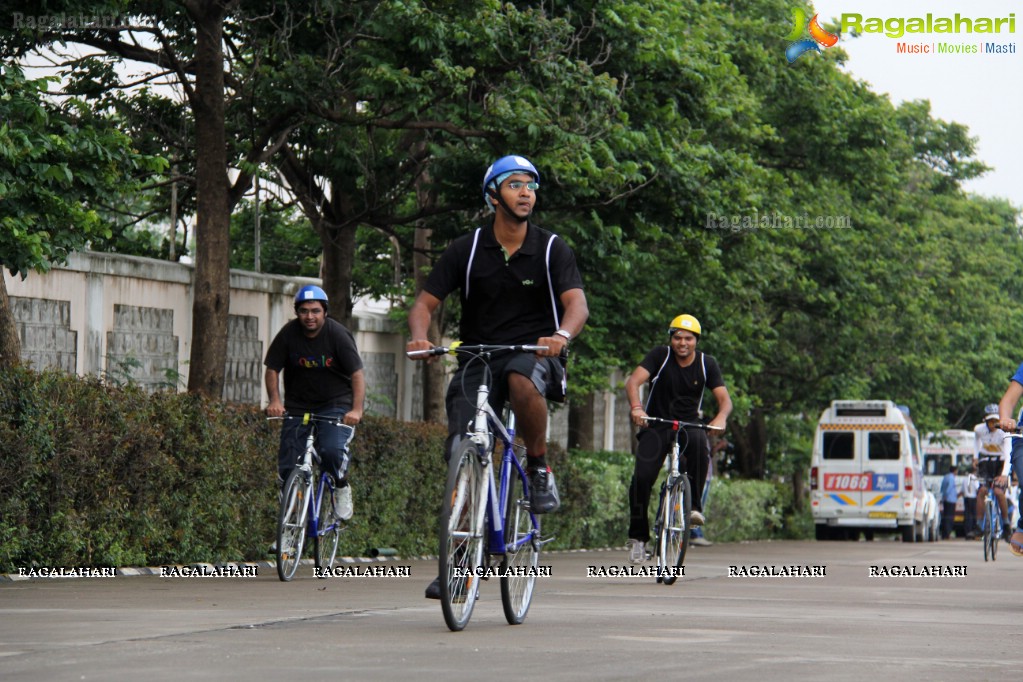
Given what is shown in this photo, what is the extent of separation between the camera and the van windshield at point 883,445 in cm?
3909

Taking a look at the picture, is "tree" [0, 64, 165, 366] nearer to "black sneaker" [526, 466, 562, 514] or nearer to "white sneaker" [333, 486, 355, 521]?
"white sneaker" [333, 486, 355, 521]

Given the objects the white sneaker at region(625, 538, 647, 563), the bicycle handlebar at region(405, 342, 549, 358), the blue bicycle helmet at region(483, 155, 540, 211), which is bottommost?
the white sneaker at region(625, 538, 647, 563)

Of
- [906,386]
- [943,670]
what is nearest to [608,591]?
[943,670]

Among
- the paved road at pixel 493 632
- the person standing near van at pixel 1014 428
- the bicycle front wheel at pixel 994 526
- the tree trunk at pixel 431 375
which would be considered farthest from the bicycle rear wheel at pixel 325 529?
the bicycle front wheel at pixel 994 526

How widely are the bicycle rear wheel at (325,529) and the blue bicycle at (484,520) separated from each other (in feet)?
13.9

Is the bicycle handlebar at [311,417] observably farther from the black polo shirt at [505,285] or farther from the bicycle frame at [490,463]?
the bicycle frame at [490,463]

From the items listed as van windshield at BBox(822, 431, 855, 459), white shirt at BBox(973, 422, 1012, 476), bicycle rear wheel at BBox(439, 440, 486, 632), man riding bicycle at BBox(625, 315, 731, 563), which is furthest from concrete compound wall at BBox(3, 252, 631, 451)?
van windshield at BBox(822, 431, 855, 459)

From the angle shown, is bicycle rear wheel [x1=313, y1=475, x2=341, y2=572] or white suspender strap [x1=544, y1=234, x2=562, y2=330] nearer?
white suspender strap [x1=544, y1=234, x2=562, y2=330]

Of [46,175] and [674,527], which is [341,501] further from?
[46,175]

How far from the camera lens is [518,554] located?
8281 mm

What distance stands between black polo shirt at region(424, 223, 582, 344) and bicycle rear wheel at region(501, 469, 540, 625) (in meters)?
→ 0.68

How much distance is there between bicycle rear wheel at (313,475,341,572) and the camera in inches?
494

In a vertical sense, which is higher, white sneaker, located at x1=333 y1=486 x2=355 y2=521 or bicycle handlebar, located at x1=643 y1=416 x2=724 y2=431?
bicycle handlebar, located at x1=643 y1=416 x2=724 y2=431

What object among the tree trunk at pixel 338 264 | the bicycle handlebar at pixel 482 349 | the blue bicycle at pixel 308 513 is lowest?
the blue bicycle at pixel 308 513
